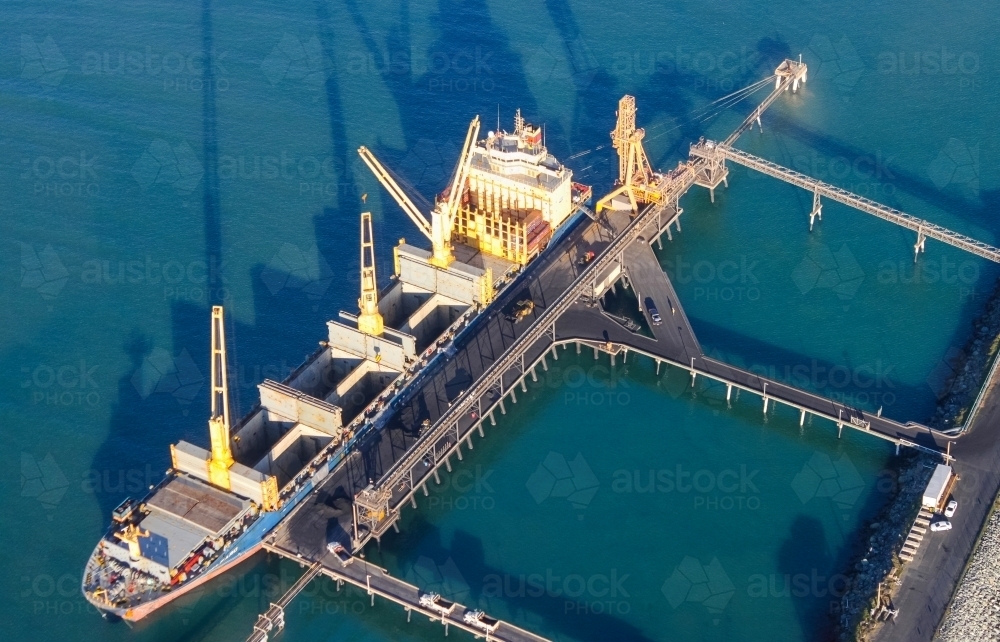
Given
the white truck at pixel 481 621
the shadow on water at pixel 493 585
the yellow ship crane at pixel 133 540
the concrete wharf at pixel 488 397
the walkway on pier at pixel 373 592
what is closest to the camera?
the white truck at pixel 481 621

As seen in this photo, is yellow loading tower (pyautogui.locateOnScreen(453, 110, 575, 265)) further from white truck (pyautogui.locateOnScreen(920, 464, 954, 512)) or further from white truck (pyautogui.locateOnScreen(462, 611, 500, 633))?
white truck (pyautogui.locateOnScreen(920, 464, 954, 512))

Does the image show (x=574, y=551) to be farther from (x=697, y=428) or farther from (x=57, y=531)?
(x=57, y=531)

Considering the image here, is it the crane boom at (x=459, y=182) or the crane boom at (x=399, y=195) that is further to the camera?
the crane boom at (x=399, y=195)

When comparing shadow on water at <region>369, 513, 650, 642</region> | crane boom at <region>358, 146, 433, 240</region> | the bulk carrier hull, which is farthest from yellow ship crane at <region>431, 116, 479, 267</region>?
shadow on water at <region>369, 513, 650, 642</region>

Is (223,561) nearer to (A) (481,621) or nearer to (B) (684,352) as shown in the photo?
(A) (481,621)

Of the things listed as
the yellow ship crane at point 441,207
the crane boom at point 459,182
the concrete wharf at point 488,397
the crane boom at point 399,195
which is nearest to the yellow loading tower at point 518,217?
the concrete wharf at point 488,397

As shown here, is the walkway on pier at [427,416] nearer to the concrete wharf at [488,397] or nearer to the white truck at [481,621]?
the concrete wharf at [488,397]

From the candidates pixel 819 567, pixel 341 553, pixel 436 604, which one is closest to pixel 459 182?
pixel 341 553
